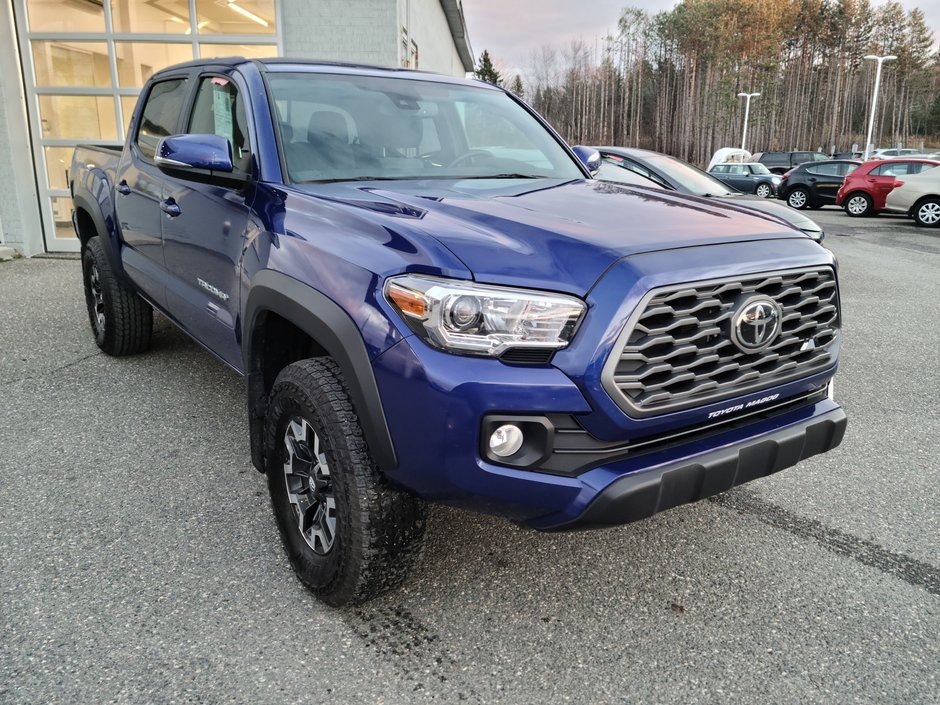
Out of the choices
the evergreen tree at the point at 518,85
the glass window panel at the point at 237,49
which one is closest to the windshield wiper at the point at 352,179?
the glass window panel at the point at 237,49

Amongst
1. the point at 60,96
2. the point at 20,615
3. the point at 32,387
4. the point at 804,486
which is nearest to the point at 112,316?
the point at 32,387

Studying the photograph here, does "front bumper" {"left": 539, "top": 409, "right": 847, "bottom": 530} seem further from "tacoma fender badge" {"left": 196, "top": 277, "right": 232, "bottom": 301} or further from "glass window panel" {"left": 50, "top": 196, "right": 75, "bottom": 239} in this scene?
"glass window panel" {"left": 50, "top": 196, "right": 75, "bottom": 239}

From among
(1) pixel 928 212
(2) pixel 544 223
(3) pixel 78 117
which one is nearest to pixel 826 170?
(1) pixel 928 212

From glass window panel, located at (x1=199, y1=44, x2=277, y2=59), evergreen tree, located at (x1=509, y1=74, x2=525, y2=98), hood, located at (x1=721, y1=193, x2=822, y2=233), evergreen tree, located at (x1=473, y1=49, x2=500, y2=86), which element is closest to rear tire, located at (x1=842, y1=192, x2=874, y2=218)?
hood, located at (x1=721, y1=193, x2=822, y2=233)

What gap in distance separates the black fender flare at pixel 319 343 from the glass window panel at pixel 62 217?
853 cm

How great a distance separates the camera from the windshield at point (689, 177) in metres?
7.53

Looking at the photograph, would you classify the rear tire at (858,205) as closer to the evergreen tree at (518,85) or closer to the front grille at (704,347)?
the front grille at (704,347)

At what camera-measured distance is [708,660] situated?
2.20 meters

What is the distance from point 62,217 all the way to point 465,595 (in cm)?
948

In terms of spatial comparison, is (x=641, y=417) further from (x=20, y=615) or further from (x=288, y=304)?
(x=20, y=615)

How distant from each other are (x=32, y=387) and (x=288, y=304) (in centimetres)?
303

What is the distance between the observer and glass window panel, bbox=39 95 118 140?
373 inches

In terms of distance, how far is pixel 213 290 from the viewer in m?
3.12

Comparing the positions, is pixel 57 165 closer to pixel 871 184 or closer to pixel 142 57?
pixel 142 57
